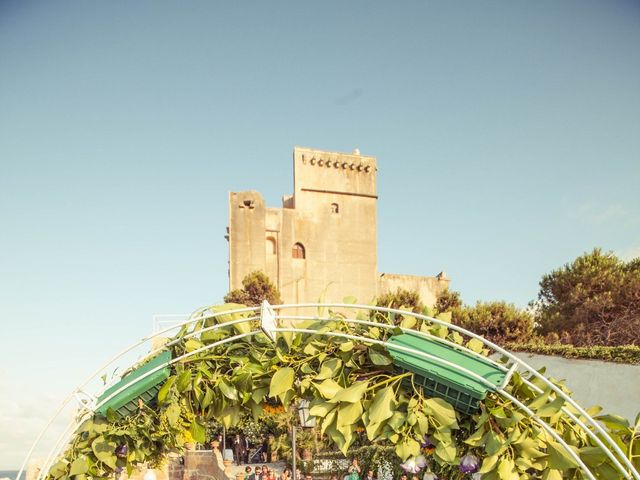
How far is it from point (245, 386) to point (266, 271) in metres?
30.7

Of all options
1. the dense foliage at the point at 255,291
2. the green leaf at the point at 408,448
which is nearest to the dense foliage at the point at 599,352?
the green leaf at the point at 408,448

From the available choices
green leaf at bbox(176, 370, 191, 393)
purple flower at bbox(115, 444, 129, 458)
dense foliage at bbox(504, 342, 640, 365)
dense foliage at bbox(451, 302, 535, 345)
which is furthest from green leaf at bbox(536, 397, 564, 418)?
dense foliage at bbox(451, 302, 535, 345)

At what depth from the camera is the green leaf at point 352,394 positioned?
407 cm

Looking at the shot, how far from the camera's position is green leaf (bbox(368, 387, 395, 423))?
402cm

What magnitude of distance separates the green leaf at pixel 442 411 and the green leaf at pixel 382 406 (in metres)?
0.22

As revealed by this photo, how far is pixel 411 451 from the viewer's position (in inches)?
157

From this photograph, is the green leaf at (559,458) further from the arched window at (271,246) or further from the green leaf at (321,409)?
the arched window at (271,246)

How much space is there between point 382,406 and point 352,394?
0.66ft

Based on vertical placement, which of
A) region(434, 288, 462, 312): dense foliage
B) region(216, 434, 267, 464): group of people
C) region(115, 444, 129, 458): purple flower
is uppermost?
region(434, 288, 462, 312): dense foliage

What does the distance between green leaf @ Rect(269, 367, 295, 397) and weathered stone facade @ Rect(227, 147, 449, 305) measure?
30077 millimetres

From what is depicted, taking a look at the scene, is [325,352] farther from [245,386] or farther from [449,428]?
[449,428]

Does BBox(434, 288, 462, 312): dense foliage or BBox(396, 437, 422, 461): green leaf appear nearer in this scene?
BBox(396, 437, 422, 461): green leaf

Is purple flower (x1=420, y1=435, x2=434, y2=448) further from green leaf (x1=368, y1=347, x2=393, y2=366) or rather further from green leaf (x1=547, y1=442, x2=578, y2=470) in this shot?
green leaf (x1=547, y1=442, x2=578, y2=470)

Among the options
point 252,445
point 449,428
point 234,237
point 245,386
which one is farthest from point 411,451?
point 234,237
